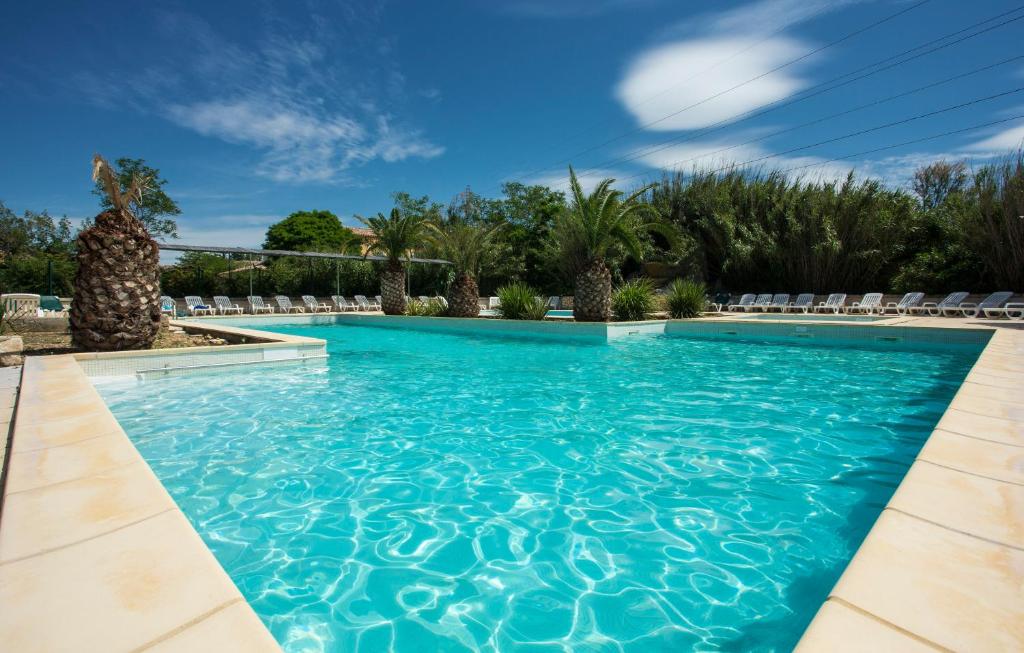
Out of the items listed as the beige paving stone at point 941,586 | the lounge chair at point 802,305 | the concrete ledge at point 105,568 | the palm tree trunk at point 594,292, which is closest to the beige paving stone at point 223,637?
the concrete ledge at point 105,568

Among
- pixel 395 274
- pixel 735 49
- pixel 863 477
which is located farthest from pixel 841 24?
pixel 863 477

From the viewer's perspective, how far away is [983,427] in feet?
10.1

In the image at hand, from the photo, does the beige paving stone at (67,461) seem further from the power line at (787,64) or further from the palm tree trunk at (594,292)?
the power line at (787,64)

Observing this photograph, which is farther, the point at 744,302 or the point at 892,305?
the point at 744,302

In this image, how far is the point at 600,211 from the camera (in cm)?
1330

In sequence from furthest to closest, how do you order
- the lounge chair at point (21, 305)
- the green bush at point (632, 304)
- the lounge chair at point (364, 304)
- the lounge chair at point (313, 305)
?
the lounge chair at point (364, 304) < the lounge chair at point (313, 305) < the green bush at point (632, 304) < the lounge chair at point (21, 305)

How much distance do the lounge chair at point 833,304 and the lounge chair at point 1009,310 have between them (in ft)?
12.6

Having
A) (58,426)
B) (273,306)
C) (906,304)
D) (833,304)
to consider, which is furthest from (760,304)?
(273,306)

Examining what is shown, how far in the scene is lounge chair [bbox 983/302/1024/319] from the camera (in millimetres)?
12766

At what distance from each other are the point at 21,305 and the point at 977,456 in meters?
18.4

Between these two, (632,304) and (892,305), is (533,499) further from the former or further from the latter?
(892,305)

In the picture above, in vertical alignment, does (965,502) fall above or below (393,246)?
below

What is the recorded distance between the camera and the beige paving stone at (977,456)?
2320 mm

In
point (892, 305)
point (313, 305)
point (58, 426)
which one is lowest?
point (58, 426)
